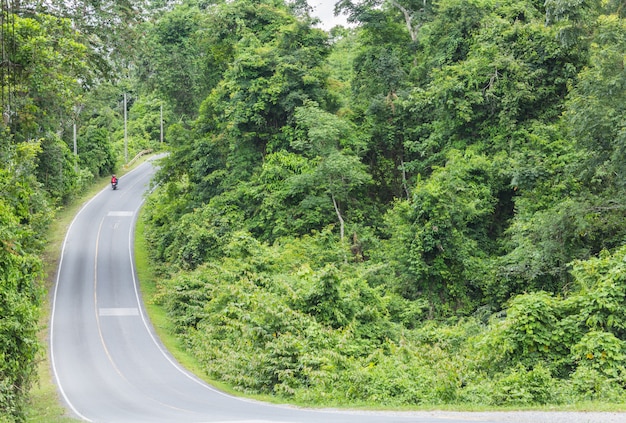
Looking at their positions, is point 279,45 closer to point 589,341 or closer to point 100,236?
point 100,236

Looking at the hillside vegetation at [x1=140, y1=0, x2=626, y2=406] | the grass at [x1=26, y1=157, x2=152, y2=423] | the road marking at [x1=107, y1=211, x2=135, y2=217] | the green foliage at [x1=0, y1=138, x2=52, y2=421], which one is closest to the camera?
the green foliage at [x1=0, y1=138, x2=52, y2=421]

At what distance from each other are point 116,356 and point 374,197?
1716 centimetres

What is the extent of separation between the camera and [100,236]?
49531 millimetres

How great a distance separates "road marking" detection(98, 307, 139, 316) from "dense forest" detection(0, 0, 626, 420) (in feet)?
5.78

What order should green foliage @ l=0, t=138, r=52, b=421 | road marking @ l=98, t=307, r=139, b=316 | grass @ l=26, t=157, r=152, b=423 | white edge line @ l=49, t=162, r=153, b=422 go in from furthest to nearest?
road marking @ l=98, t=307, r=139, b=316 → white edge line @ l=49, t=162, r=153, b=422 → grass @ l=26, t=157, r=152, b=423 → green foliage @ l=0, t=138, r=52, b=421

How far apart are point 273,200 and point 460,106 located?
1030 centimetres

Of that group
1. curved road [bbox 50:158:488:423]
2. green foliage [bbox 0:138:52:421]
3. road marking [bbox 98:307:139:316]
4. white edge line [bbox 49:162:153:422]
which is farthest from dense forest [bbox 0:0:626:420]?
white edge line [bbox 49:162:153:422]

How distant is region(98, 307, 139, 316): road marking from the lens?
118 feet

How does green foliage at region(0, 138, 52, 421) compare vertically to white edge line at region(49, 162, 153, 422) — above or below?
above

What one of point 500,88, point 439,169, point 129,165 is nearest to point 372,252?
point 439,169

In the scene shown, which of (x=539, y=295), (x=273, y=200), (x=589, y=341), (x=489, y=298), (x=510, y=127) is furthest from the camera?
(x=273, y=200)

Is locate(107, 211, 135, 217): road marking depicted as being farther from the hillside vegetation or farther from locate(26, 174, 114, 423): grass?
the hillside vegetation

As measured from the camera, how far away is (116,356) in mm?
29797

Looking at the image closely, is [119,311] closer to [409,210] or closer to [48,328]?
[48,328]
